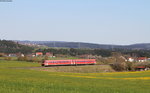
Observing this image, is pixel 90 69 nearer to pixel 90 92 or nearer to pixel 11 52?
pixel 90 92

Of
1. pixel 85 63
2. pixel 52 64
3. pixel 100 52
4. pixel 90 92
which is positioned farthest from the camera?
pixel 100 52

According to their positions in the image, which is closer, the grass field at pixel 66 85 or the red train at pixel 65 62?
the grass field at pixel 66 85

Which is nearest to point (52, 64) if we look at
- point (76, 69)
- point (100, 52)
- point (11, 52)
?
point (76, 69)

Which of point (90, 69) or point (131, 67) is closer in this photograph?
point (90, 69)

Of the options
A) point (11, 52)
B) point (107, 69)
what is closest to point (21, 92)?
point (107, 69)

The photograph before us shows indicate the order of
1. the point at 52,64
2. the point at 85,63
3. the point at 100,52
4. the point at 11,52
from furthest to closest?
the point at 100,52 → the point at 11,52 → the point at 85,63 → the point at 52,64

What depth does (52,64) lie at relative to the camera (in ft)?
284

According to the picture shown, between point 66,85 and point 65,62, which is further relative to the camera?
point 65,62

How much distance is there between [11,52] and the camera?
183m

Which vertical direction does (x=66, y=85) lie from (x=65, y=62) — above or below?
below

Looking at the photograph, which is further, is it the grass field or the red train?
the red train

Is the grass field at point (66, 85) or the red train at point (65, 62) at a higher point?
the red train at point (65, 62)

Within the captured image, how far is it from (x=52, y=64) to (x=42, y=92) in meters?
71.5

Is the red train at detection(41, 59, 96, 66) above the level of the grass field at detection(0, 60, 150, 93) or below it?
above
